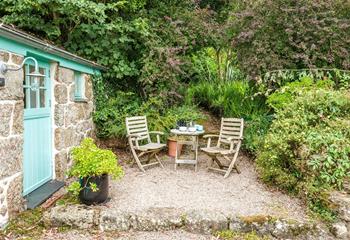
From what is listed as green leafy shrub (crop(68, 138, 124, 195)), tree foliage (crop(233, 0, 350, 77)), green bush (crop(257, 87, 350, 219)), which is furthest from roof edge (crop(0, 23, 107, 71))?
tree foliage (crop(233, 0, 350, 77))

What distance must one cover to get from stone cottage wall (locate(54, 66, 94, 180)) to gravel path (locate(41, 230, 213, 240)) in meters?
1.71

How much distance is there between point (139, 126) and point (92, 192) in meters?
2.75

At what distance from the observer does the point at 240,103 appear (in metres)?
7.90

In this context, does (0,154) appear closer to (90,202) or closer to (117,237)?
(90,202)

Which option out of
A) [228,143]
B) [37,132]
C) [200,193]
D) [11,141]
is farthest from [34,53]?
[228,143]

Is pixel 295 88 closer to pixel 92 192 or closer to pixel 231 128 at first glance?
pixel 231 128

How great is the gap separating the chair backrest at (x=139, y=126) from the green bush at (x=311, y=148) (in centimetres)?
255

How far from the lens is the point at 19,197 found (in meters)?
3.79

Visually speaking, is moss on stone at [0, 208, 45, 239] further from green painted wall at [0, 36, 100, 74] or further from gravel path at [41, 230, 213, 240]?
green painted wall at [0, 36, 100, 74]

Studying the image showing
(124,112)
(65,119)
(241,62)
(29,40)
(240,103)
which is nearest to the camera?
(29,40)

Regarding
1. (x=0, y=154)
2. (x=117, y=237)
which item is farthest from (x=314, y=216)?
(x=0, y=154)

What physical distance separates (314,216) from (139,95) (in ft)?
17.6

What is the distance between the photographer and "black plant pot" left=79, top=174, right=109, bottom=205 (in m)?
4.02

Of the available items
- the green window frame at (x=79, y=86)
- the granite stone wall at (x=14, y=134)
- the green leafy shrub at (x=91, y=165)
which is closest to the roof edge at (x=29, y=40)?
the granite stone wall at (x=14, y=134)
